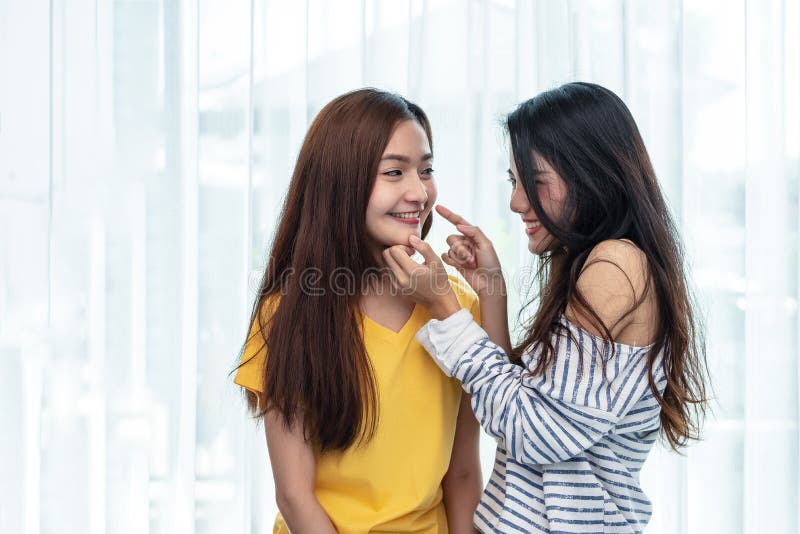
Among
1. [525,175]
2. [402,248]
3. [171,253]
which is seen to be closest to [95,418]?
[171,253]

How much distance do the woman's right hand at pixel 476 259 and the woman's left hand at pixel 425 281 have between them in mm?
130

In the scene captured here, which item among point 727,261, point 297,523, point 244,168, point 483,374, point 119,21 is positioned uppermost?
point 119,21

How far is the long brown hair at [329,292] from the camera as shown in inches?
45.1

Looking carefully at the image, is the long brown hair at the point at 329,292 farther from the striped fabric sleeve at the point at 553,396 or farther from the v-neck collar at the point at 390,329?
the striped fabric sleeve at the point at 553,396

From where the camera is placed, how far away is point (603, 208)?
1119mm

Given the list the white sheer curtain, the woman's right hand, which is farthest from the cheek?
the white sheer curtain

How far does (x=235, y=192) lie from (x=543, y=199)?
1.03 m

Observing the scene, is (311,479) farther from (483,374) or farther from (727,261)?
(727,261)

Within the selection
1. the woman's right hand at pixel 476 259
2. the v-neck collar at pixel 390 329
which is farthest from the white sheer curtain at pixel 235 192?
the v-neck collar at pixel 390 329

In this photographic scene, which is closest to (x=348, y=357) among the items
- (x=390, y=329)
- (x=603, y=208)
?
(x=390, y=329)

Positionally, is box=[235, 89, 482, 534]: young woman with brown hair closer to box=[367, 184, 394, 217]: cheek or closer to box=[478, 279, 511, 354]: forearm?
box=[367, 184, 394, 217]: cheek

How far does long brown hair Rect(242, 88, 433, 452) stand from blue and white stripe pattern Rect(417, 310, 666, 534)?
0.45 ft

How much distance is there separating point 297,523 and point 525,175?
2.06 ft

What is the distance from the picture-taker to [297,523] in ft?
3.72
